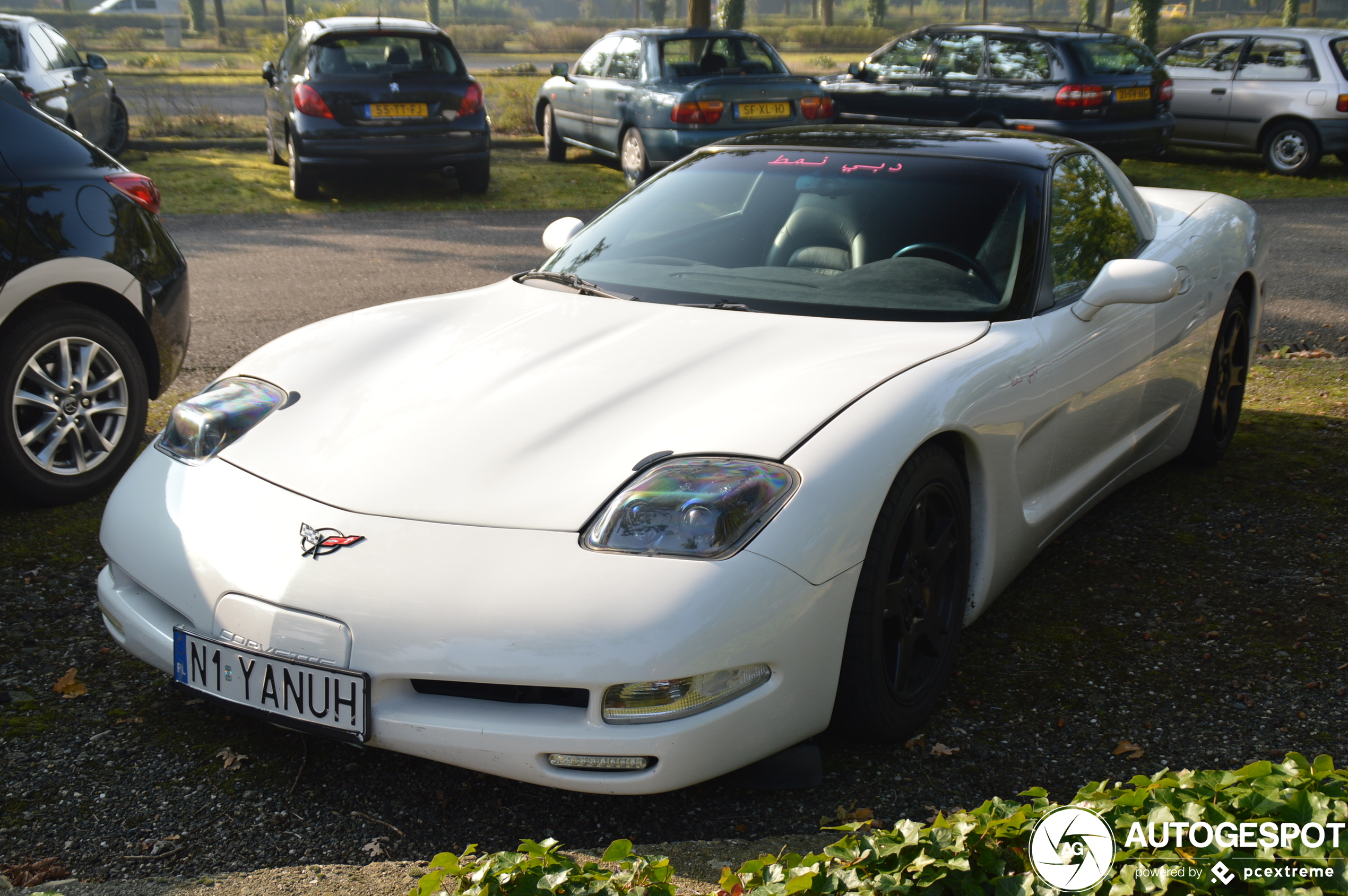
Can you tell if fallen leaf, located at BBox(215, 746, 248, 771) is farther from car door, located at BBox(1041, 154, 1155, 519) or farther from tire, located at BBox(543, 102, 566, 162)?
tire, located at BBox(543, 102, 566, 162)

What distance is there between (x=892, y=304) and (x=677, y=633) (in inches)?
60.7

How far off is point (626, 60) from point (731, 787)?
11305mm

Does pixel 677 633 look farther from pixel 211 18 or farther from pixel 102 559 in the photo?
pixel 211 18

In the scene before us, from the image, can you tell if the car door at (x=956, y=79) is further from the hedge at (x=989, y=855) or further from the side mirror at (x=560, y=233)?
the hedge at (x=989, y=855)

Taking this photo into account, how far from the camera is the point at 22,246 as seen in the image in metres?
4.27

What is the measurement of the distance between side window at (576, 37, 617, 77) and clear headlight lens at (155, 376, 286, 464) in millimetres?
10789

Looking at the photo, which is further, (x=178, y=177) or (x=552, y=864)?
(x=178, y=177)

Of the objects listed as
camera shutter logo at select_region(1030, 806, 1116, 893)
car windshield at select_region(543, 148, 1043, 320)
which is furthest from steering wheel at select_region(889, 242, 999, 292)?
camera shutter logo at select_region(1030, 806, 1116, 893)

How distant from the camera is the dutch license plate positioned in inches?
95.2

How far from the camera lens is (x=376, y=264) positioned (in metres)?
9.16

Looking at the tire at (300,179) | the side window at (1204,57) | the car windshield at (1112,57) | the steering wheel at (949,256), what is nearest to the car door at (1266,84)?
the side window at (1204,57)

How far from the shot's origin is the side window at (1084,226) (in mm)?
3803

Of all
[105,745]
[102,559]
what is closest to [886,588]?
[105,745]

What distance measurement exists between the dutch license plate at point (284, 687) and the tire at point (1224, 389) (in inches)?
143
